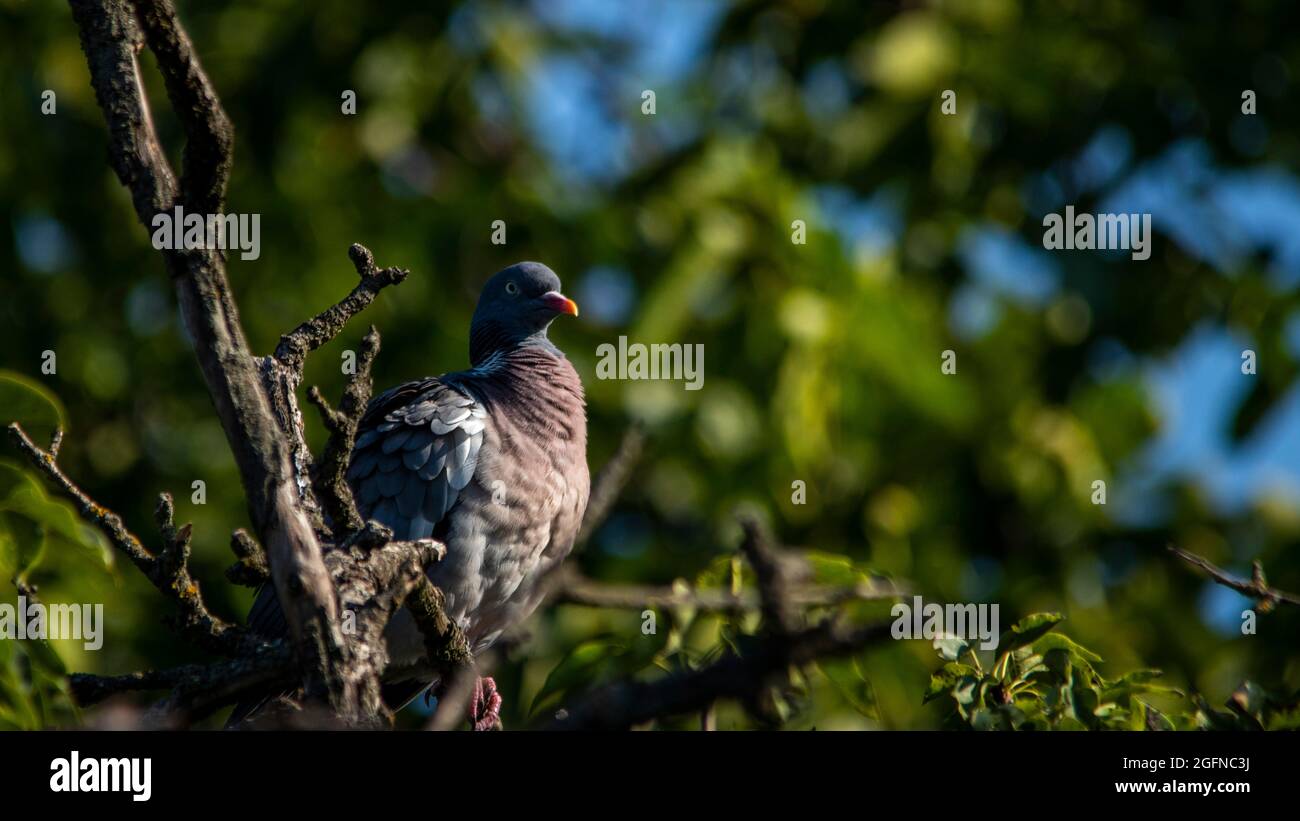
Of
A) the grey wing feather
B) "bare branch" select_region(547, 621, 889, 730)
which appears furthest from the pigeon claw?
"bare branch" select_region(547, 621, 889, 730)

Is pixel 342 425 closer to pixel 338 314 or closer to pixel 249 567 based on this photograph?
pixel 338 314

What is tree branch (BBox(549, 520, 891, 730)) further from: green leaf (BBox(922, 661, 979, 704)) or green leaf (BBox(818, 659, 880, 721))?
green leaf (BBox(818, 659, 880, 721))

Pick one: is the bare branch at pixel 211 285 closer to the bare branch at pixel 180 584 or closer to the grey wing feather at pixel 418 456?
the bare branch at pixel 180 584

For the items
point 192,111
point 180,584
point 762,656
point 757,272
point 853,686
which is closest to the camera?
point 762,656

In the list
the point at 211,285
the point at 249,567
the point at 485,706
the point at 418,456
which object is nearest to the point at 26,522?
the point at 249,567

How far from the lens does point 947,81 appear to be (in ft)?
24.3

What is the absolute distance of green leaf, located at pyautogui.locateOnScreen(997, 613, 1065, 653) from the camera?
115 inches

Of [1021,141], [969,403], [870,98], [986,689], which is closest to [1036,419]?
[969,403]

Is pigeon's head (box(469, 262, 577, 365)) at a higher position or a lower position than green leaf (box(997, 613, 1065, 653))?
higher

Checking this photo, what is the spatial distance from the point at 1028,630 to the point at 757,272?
3815 mm

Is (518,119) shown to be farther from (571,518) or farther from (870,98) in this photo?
(571,518)

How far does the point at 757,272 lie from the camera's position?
6.61m

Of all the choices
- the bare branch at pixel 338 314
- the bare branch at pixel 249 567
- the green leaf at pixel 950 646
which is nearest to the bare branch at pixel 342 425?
the bare branch at pixel 338 314

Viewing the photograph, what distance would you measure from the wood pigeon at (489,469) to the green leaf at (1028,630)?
6.14ft
